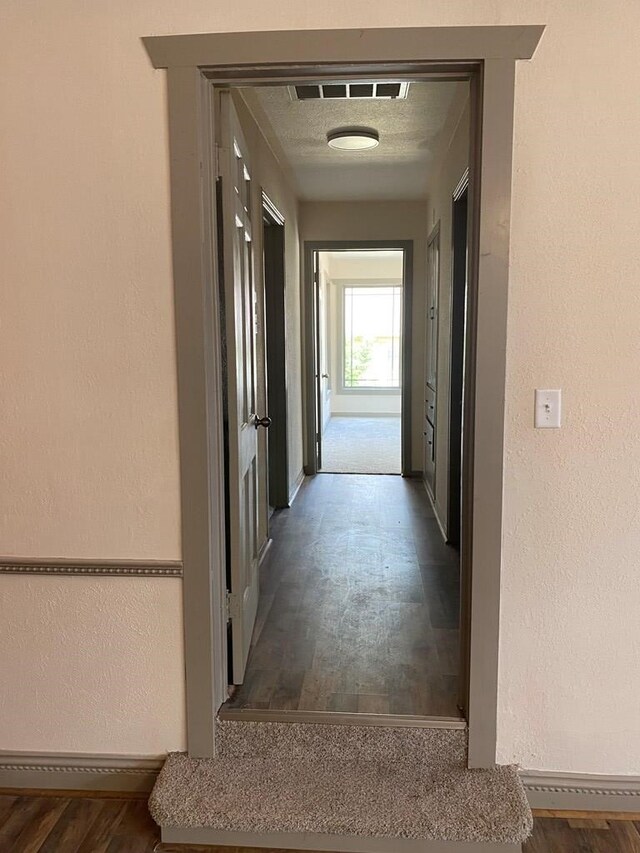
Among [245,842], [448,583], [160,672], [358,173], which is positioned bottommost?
[245,842]

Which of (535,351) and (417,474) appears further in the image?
(417,474)

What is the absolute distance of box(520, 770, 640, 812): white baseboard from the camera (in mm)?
1977

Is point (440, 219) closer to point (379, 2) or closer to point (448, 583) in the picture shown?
point (448, 583)

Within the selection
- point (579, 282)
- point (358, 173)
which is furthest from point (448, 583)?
point (358, 173)

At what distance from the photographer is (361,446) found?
755 cm

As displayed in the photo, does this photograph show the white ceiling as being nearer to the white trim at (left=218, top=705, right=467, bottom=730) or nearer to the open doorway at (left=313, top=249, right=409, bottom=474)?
the white trim at (left=218, top=705, right=467, bottom=730)

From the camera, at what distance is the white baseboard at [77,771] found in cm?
206

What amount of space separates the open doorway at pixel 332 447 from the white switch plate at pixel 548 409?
760 mm

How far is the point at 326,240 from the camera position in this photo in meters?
5.80

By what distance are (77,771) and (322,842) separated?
0.83 meters

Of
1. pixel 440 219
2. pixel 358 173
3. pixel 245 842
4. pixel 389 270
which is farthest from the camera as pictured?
pixel 389 270

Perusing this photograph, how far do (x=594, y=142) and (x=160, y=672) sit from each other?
201cm

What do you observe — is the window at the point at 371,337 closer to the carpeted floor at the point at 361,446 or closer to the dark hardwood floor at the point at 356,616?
the carpeted floor at the point at 361,446

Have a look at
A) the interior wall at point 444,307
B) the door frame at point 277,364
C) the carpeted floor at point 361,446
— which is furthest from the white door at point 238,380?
the carpeted floor at point 361,446
